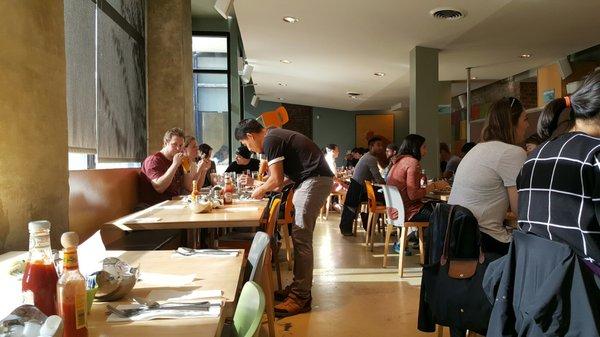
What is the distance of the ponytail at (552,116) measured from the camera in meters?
1.72

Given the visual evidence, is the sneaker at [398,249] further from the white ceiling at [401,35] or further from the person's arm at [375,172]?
the white ceiling at [401,35]

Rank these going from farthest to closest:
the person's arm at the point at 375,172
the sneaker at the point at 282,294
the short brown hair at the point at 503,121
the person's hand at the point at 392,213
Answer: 1. the person's arm at the point at 375,172
2. the person's hand at the point at 392,213
3. the sneaker at the point at 282,294
4. the short brown hair at the point at 503,121

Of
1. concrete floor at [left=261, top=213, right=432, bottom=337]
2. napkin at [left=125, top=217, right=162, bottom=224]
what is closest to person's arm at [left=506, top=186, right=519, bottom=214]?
concrete floor at [left=261, top=213, right=432, bottom=337]

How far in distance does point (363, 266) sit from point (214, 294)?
3517 mm

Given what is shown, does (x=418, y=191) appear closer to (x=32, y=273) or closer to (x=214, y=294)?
(x=214, y=294)

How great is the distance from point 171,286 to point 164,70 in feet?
16.6

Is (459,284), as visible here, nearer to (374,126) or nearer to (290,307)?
(290,307)

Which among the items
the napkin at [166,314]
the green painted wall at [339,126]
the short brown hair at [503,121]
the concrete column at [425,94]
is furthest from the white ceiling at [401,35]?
the green painted wall at [339,126]

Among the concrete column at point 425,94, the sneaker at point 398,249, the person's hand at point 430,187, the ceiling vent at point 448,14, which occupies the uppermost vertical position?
the ceiling vent at point 448,14

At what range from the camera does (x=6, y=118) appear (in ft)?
6.53

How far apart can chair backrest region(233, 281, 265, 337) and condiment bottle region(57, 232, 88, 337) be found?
1.30ft

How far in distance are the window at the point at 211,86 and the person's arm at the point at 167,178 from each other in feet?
15.9

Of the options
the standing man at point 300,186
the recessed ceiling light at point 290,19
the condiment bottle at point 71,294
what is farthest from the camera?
the recessed ceiling light at point 290,19

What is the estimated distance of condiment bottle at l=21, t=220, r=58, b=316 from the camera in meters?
1.07
